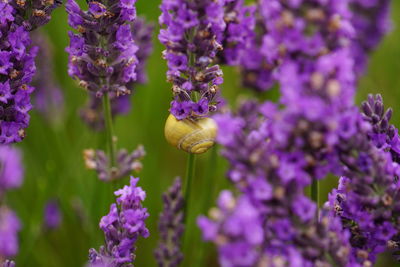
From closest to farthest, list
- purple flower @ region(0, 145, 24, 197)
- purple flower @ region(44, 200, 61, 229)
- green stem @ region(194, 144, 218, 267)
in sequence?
purple flower @ region(0, 145, 24, 197) → green stem @ region(194, 144, 218, 267) → purple flower @ region(44, 200, 61, 229)

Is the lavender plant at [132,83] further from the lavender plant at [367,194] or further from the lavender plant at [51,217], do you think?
the lavender plant at [367,194]

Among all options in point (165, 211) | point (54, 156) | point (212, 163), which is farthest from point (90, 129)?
point (165, 211)

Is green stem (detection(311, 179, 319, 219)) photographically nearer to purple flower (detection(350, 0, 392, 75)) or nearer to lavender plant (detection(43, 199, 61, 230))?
lavender plant (detection(43, 199, 61, 230))

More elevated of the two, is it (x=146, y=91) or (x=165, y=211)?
(x=146, y=91)

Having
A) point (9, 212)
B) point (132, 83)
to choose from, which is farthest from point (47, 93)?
point (9, 212)

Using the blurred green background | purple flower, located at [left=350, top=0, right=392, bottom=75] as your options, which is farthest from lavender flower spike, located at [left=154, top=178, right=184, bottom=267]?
purple flower, located at [left=350, top=0, right=392, bottom=75]

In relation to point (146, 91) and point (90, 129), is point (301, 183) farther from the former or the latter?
point (146, 91)
